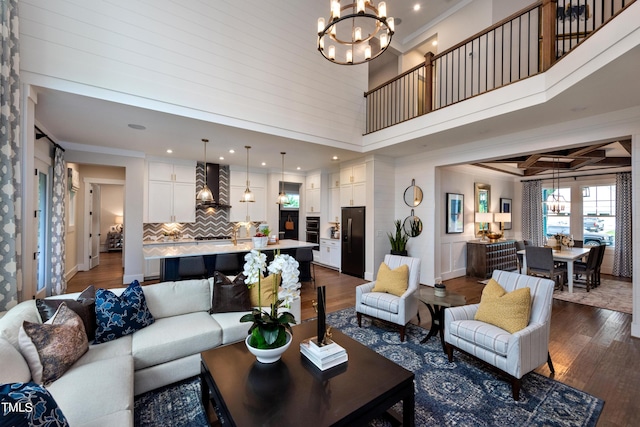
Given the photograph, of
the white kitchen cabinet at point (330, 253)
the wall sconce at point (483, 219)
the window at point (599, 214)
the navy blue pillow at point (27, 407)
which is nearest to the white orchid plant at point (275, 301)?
the navy blue pillow at point (27, 407)

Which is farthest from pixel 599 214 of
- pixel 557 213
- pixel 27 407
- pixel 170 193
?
pixel 170 193

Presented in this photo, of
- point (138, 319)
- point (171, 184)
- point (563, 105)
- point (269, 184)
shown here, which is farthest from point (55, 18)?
point (563, 105)

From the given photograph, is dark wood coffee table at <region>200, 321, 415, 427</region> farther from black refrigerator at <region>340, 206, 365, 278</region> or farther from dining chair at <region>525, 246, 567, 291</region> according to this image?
dining chair at <region>525, 246, 567, 291</region>

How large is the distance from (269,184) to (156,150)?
298 cm

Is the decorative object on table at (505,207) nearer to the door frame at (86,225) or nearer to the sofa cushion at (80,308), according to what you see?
the sofa cushion at (80,308)

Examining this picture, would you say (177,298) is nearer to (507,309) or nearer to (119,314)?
(119,314)

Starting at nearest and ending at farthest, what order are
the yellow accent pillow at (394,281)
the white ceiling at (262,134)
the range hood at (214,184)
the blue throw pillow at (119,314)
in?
the blue throw pillow at (119,314) < the white ceiling at (262,134) < the yellow accent pillow at (394,281) < the range hood at (214,184)

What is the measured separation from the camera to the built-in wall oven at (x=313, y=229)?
318 inches

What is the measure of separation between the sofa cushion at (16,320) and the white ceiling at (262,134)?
8.15 ft

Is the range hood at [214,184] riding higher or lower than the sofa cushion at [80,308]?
higher

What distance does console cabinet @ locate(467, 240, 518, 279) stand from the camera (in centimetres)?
625

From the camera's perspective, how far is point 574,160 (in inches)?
237

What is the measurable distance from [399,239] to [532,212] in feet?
16.3

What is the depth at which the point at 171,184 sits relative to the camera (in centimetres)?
661
